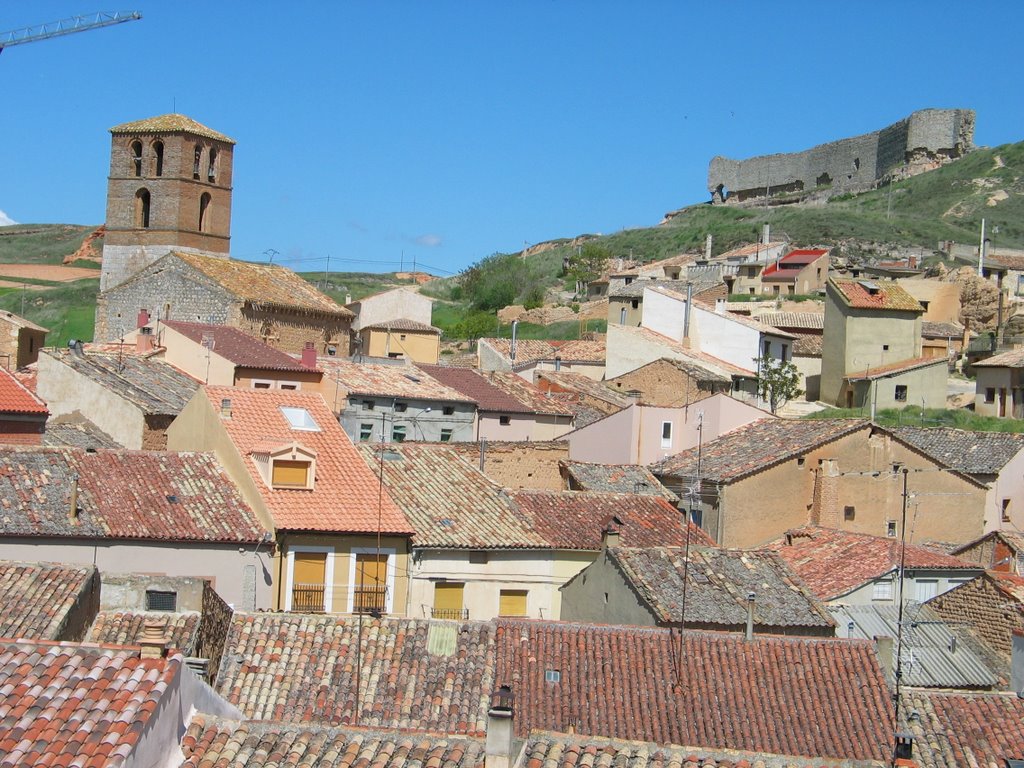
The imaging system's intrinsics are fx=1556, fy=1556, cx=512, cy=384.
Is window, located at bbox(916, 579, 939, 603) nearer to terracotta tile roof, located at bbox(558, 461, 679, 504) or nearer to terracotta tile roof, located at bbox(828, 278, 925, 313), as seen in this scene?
terracotta tile roof, located at bbox(558, 461, 679, 504)

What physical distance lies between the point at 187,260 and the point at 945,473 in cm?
2939

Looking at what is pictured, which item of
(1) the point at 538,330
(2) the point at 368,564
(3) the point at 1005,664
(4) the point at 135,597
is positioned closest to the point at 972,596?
(3) the point at 1005,664

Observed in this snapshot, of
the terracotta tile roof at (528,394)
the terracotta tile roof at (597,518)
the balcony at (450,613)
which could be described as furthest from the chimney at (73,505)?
the terracotta tile roof at (528,394)

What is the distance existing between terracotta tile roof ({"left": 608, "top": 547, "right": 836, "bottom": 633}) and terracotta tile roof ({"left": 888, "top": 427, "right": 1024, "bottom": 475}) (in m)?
11.3

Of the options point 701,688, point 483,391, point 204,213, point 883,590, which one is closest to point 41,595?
point 701,688

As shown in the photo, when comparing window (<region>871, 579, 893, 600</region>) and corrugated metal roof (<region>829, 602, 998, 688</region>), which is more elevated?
window (<region>871, 579, 893, 600</region>)

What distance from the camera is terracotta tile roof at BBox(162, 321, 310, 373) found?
40.3 m

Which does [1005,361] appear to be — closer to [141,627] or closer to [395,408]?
[395,408]

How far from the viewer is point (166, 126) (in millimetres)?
59812

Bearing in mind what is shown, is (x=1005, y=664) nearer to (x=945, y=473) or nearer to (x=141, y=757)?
(x=945, y=473)

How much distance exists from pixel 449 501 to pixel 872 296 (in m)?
28.0

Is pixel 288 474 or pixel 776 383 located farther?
pixel 776 383

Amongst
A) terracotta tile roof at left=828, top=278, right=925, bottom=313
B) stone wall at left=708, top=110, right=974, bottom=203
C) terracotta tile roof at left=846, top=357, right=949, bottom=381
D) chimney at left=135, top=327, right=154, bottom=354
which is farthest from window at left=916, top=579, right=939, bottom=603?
stone wall at left=708, top=110, right=974, bottom=203

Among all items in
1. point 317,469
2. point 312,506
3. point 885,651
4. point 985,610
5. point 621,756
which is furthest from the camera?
point 985,610
